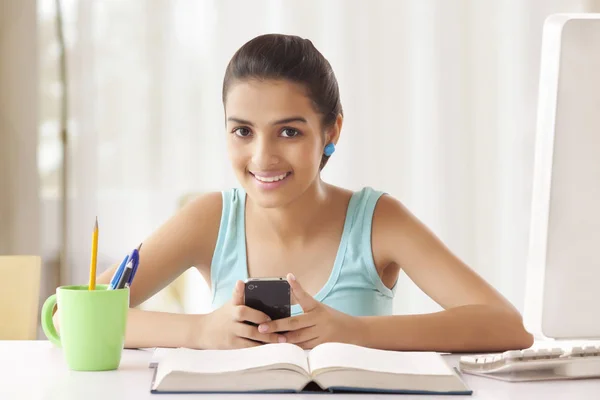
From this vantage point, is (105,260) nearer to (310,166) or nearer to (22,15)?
(22,15)

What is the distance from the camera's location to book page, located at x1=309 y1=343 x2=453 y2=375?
2.89 feet

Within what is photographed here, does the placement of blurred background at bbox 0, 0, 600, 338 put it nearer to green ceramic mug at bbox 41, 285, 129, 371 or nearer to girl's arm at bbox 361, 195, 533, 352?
girl's arm at bbox 361, 195, 533, 352

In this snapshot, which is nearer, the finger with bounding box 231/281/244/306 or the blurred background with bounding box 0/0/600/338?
the finger with bounding box 231/281/244/306

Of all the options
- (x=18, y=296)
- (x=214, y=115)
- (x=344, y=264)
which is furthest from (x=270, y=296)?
(x=214, y=115)

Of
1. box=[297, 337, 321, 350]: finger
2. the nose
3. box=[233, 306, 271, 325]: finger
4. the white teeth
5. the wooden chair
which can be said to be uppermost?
the nose

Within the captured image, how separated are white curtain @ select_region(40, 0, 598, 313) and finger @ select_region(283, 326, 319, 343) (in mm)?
1540

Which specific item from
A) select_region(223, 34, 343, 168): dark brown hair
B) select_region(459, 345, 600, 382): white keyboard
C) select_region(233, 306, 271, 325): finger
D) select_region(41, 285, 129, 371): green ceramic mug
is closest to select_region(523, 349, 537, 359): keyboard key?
select_region(459, 345, 600, 382): white keyboard

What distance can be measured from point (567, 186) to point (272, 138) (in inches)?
30.6

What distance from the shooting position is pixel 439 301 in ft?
4.88

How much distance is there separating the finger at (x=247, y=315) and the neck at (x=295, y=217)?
1.71ft

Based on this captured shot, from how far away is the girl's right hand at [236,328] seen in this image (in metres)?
1.14

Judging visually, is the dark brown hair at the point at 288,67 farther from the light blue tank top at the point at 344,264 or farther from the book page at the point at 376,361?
the book page at the point at 376,361

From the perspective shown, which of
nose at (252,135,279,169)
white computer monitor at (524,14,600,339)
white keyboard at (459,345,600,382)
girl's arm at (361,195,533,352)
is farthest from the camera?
nose at (252,135,279,169)

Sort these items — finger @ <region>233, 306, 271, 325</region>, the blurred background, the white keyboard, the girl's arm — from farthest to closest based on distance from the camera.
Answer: the blurred background < the girl's arm < finger @ <region>233, 306, 271, 325</region> < the white keyboard
